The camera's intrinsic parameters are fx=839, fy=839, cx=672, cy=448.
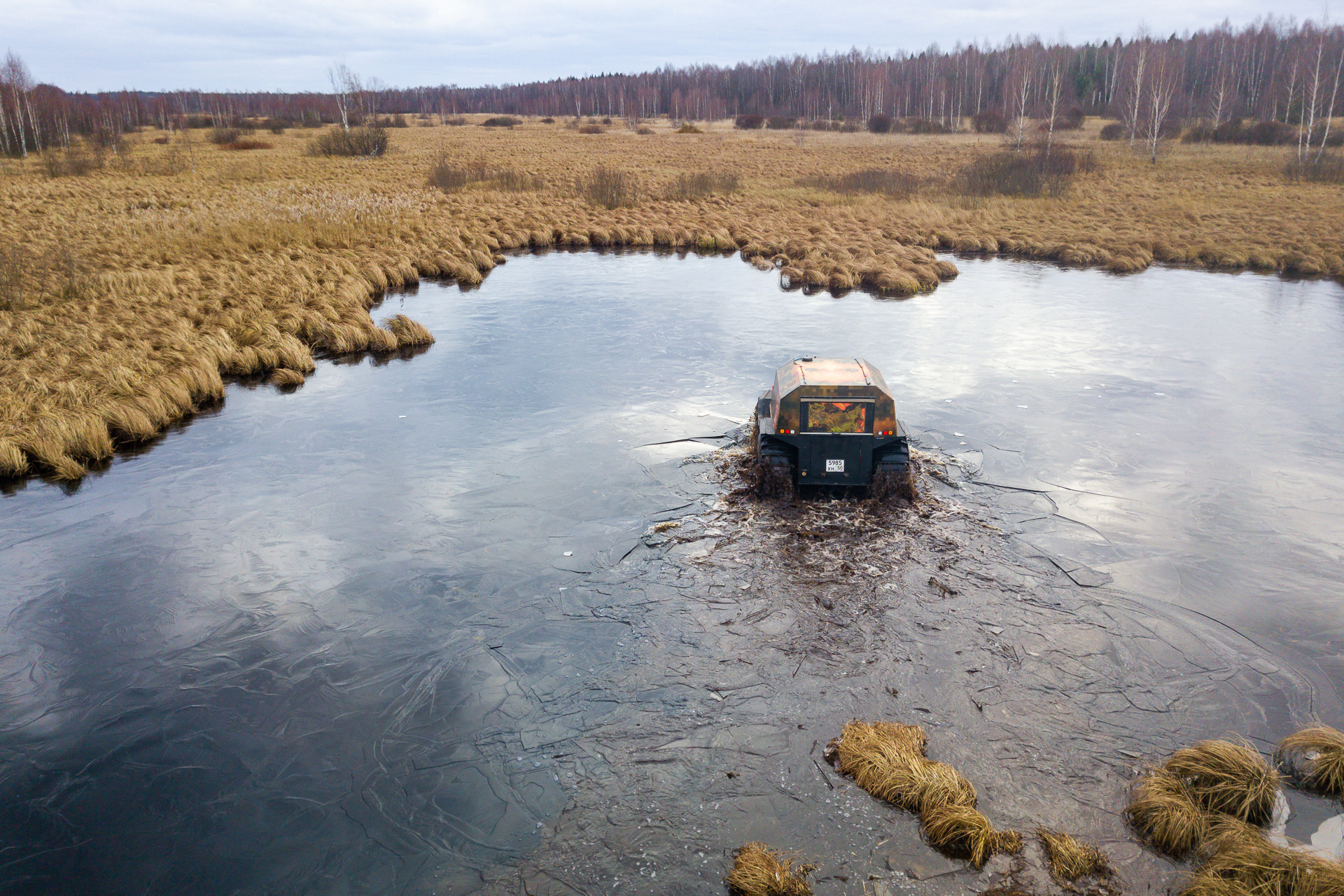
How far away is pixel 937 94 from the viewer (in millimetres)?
97938

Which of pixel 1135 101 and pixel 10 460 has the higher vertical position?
pixel 1135 101

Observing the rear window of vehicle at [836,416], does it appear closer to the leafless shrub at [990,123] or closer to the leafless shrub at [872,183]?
the leafless shrub at [872,183]

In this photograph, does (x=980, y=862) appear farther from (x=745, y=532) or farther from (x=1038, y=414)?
(x=1038, y=414)

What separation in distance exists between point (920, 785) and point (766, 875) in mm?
1424

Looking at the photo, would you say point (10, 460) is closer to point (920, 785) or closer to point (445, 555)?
point (445, 555)

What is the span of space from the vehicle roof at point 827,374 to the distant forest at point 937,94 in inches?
2162

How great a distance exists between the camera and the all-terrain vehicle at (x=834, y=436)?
10.2 metres

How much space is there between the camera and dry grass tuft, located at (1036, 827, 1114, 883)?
18.4 feet

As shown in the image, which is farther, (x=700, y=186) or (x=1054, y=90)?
(x=1054, y=90)

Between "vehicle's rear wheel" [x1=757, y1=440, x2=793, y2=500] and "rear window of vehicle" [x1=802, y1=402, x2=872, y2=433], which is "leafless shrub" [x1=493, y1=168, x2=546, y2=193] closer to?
"vehicle's rear wheel" [x1=757, y1=440, x2=793, y2=500]

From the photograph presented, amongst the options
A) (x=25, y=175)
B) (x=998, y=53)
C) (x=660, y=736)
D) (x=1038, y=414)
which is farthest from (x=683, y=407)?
(x=998, y=53)

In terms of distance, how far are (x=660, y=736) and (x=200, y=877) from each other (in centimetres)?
344

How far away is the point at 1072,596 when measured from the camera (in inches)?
358

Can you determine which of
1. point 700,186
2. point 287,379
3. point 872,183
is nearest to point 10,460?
point 287,379
